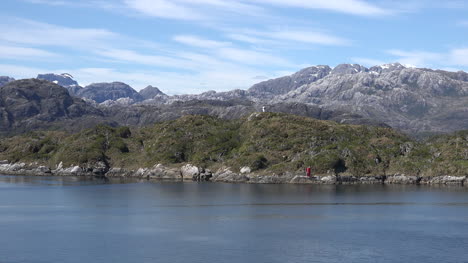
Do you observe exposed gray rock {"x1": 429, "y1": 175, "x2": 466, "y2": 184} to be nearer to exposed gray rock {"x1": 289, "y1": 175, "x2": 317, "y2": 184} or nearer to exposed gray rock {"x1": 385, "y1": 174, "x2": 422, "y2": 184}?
exposed gray rock {"x1": 385, "y1": 174, "x2": 422, "y2": 184}

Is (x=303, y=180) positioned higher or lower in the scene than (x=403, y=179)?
lower

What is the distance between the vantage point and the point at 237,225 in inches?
4286

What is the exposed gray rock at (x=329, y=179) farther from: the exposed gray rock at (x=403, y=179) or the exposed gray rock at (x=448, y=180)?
the exposed gray rock at (x=448, y=180)

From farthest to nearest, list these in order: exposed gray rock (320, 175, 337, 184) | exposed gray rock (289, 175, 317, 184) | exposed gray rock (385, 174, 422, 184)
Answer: exposed gray rock (289, 175, 317, 184)
exposed gray rock (385, 174, 422, 184)
exposed gray rock (320, 175, 337, 184)

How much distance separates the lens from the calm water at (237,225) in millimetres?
83625

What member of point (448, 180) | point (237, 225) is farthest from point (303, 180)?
point (237, 225)

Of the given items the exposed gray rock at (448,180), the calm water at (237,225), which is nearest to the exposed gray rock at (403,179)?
the exposed gray rock at (448,180)

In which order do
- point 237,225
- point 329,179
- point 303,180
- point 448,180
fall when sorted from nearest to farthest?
point 237,225 < point 448,180 < point 329,179 < point 303,180

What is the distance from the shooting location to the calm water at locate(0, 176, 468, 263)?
83.6m

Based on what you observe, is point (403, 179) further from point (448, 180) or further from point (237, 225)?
point (237, 225)

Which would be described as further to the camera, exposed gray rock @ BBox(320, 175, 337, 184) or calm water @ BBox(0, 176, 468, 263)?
exposed gray rock @ BBox(320, 175, 337, 184)

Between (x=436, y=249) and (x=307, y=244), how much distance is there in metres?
19.1

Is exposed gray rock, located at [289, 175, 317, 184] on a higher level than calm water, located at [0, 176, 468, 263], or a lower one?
higher

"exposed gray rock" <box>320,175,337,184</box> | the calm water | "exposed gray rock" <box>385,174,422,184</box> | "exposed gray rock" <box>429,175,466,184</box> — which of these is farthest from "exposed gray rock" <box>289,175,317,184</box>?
"exposed gray rock" <box>429,175,466,184</box>
